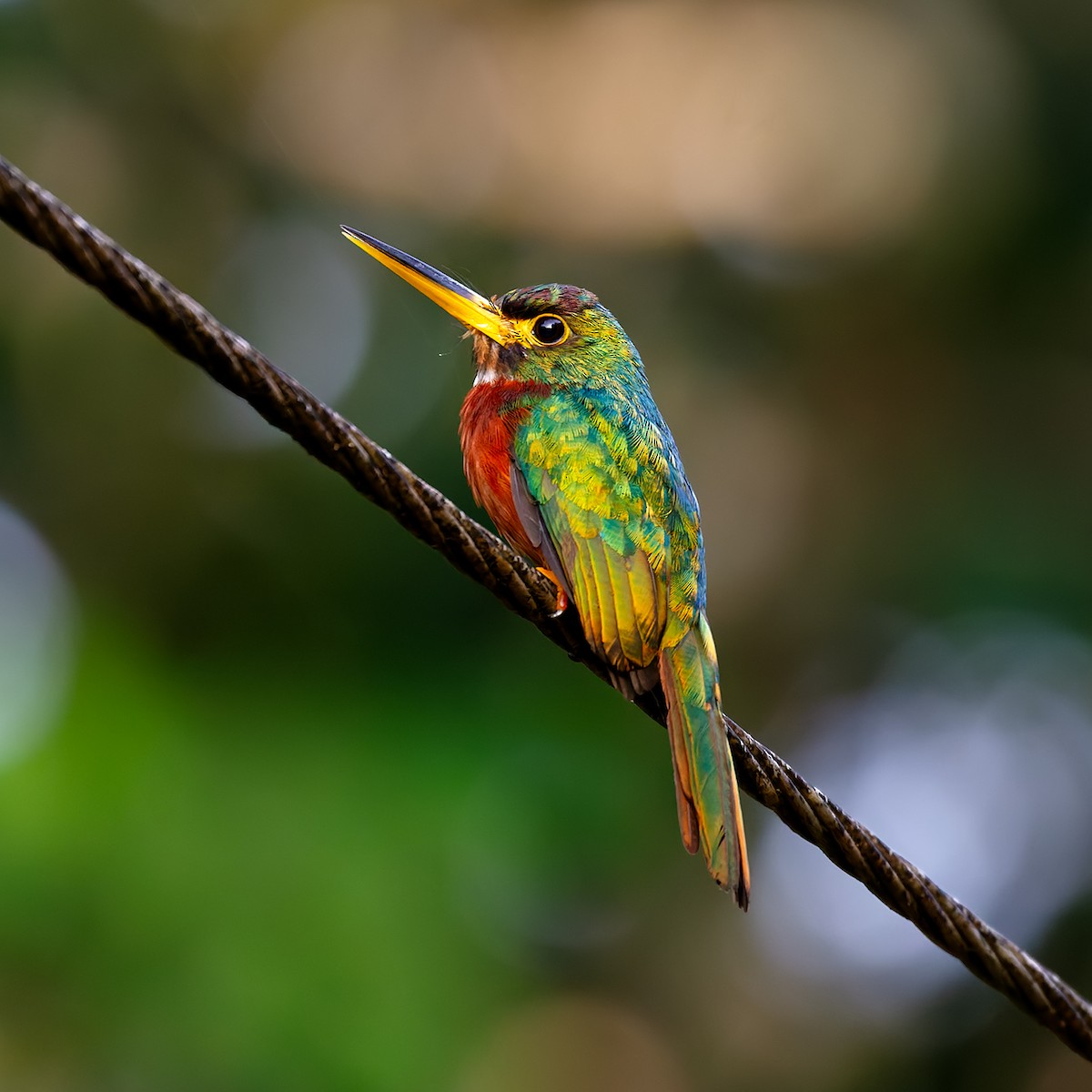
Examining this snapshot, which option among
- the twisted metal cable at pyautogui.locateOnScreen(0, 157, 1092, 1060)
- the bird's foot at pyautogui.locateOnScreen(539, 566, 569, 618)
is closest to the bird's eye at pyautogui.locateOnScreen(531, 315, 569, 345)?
the bird's foot at pyautogui.locateOnScreen(539, 566, 569, 618)

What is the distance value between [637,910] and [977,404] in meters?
3.88

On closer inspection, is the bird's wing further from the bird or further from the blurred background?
the blurred background

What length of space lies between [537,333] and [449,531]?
119 cm

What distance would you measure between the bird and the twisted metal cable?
98 millimetres

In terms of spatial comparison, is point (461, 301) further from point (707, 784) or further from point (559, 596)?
point (707, 784)

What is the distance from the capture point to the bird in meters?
2.33

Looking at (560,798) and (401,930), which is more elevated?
(560,798)

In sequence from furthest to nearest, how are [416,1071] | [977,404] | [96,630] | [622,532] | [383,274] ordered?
[977,404], [383,274], [96,630], [416,1071], [622,532]

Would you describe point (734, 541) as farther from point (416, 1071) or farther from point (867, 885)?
point (867, 885)

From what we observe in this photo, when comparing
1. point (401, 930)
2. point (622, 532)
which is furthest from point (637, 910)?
point (622, 532)

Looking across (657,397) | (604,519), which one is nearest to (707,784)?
(604,519)

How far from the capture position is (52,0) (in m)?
8.41

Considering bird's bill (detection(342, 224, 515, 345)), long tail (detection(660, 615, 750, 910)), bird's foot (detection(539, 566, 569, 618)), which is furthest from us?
bird's bill (detection(342, 224, 515, 345))

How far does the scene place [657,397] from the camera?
827 centimetres
